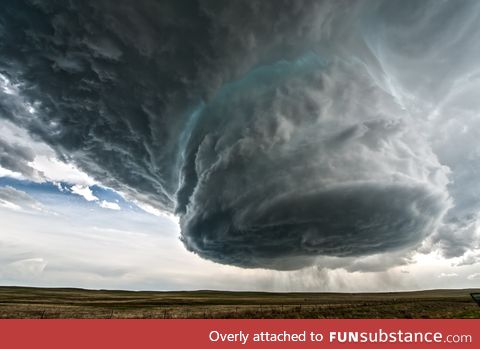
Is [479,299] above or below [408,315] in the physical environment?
above
